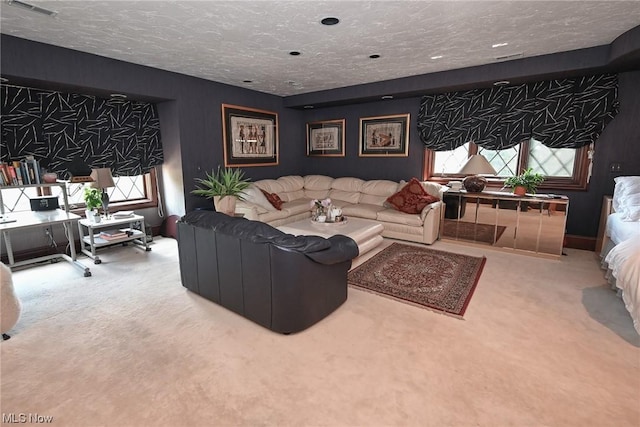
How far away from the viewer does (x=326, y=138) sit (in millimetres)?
6406

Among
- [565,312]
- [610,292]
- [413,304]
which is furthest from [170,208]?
[610,292]

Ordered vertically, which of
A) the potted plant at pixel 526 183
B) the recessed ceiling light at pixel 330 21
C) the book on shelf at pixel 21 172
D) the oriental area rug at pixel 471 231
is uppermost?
the recessed ceiling light at pixel 330 21

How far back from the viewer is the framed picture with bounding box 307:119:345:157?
20.4ft

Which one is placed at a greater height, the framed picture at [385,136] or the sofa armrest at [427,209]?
the framed picture at [385,136]

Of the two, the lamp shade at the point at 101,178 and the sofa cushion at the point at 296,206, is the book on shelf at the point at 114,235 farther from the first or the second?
the sofa cushion at the point at 296,206

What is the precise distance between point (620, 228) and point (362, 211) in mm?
3008

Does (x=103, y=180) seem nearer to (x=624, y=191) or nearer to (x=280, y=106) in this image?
A: (x=280, y=106)

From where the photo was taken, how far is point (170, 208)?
501cm

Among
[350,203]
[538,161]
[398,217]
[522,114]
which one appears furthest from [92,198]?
[538,161]

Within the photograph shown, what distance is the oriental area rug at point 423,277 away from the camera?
287cm

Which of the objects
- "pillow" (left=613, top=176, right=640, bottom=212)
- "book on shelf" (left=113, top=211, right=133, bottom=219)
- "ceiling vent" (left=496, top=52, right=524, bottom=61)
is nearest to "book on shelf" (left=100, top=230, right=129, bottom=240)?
"book on shelf" (left=113, top=211, right=133, bottom=219)

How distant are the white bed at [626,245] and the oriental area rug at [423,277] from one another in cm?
109

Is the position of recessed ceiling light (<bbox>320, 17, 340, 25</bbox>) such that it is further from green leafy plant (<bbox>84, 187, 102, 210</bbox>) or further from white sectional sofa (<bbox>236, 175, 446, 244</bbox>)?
green leafy plant (<bbox>84, 187, 102, 210</bbox>)

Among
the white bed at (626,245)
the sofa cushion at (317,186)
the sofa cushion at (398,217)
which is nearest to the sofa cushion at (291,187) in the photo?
the sofa cushion at (317,186)
